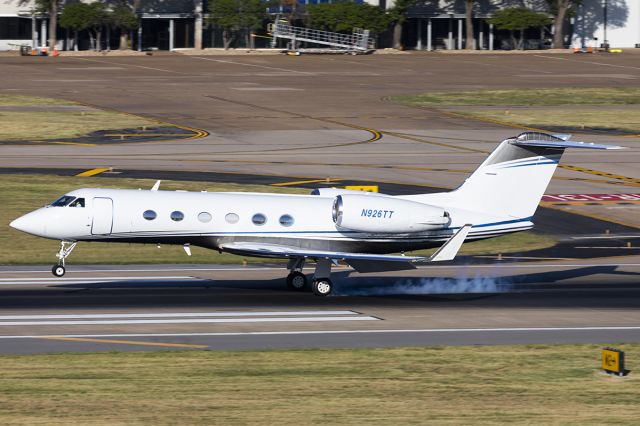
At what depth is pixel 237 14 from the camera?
12775 centimetres

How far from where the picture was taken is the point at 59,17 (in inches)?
4963

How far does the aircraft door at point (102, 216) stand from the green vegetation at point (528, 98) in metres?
56.4

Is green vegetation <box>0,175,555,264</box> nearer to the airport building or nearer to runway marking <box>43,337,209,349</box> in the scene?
runway marking <box>43,337,209,349</box>

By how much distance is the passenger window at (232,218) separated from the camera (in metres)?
33.1

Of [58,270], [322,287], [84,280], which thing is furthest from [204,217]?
[84,280]

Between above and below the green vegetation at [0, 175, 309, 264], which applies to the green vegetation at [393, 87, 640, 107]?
above

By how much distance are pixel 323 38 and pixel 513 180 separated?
100m

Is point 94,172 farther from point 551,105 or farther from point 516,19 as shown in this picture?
point 516,19

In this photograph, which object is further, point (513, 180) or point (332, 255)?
point (513, 180)

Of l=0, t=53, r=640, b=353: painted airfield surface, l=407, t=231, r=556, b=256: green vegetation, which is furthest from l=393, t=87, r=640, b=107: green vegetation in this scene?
l=407, t=231, r=556, b=256: green vegetation

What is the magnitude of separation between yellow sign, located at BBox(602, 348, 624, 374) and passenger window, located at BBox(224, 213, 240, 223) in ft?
40.2

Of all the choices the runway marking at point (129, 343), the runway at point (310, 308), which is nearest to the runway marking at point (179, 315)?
the runway at point (310, 308)

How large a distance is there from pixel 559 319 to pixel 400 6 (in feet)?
339

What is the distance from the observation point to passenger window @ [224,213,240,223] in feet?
109
